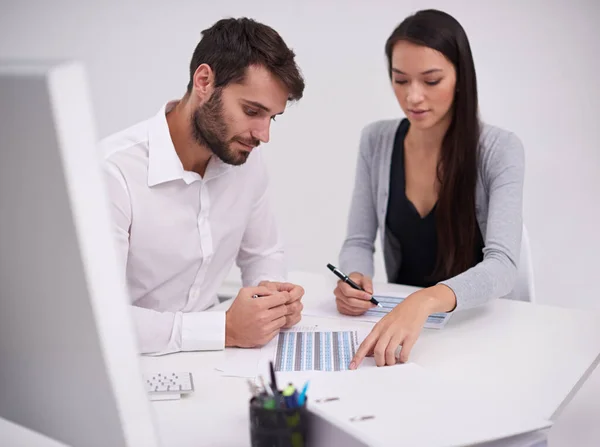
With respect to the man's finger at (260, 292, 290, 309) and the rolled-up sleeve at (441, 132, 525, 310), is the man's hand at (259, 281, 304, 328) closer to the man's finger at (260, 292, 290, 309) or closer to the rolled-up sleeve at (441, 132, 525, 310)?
the man's finger at (260, 292, 290, 309)

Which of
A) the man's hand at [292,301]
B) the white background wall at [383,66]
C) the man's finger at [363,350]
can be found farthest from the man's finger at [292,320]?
the white background wall at [383,66]

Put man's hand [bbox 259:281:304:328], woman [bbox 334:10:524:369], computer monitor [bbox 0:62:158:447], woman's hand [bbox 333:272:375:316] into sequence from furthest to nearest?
woman [bbox 334:10:524:369]
woman's hand [bbox 333:272:375:316]
man's hand [bbox 259:281:304:328]
computer monitor [bbox 0:62:158:447]

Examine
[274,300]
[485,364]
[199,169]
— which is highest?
[199,169]

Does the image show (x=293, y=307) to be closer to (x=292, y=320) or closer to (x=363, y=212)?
(x=292, y=320)

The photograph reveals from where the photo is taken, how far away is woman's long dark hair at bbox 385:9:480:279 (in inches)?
77.0

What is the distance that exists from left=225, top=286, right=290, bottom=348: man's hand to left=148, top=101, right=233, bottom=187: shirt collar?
1.06 feet

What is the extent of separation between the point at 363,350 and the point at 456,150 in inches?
33.8

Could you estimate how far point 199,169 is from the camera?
5.83 feet

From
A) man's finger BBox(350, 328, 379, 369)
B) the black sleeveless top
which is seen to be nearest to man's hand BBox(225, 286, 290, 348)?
man's finger BBox(350, 328, 379, 369)

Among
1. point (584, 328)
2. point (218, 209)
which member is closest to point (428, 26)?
point (218, 209)

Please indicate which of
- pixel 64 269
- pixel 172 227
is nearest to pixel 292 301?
pixel 172 227

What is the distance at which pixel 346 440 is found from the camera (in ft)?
2.90

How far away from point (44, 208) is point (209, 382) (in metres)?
0.74

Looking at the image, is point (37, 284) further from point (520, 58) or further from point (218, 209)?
point (520, 58)
